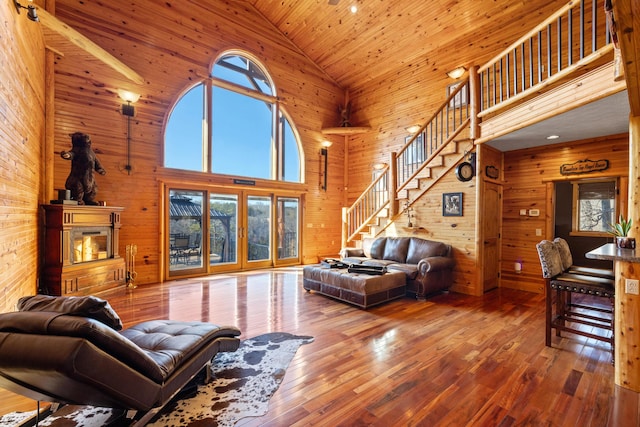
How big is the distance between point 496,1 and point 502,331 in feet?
20.2

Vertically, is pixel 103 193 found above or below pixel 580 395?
above

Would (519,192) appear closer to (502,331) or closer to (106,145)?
(502,331)

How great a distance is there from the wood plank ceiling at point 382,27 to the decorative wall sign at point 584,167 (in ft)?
9.60

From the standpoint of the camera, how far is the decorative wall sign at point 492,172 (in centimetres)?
508

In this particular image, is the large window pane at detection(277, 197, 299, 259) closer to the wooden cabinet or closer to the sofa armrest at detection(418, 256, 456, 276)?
the wooden cabinet

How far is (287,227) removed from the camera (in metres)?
7.90

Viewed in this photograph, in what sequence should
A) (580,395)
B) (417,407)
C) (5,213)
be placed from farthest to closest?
(5,213) < (580,395) < (417,407)

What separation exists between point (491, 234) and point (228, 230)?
5.50 metres

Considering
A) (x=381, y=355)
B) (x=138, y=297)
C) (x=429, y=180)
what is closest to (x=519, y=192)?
(x=429, y=180)

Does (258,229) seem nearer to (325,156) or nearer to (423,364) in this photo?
(325,156)

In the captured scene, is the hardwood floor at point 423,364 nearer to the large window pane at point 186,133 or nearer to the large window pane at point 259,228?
the large window pane at point 259,228

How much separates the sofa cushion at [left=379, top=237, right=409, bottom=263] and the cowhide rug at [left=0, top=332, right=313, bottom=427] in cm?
332

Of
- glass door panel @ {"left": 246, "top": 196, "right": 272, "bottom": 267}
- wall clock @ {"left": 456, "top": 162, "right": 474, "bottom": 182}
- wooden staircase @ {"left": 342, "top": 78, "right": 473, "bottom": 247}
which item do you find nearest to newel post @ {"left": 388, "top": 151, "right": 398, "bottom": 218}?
wooden staircase @ {"left": 342, "top": 78, "right": 473, "bottom": 247}

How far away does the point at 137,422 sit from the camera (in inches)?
67.5
